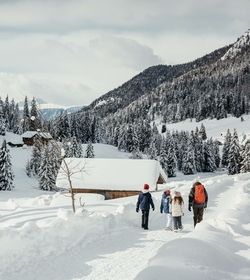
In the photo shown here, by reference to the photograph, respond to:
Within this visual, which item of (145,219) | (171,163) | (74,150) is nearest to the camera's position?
(145,219)

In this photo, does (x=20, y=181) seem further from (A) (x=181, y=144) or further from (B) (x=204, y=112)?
(B) (x=204, y=112)

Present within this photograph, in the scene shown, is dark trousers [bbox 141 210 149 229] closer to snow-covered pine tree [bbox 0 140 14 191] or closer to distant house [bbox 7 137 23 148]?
snow-covered pine tree [bbox 0 140 14 191]

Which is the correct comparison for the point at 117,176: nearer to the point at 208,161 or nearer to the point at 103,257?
the point at 103,257

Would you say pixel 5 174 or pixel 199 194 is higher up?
pixel 199 194

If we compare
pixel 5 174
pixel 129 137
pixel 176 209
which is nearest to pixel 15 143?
pixel 129 137

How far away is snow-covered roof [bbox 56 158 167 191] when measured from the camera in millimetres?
27984

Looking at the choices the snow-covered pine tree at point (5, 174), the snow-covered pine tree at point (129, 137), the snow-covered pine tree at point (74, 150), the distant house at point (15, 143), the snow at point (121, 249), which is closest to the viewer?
the snow at point (121, 249)

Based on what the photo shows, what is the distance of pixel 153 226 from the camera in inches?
466

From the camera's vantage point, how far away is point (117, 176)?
2880 cm

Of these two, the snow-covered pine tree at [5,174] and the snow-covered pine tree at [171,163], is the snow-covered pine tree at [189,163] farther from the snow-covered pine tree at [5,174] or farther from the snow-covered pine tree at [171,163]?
the snow-covered pine tree at [5,174]

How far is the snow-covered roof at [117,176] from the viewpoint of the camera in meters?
28.0

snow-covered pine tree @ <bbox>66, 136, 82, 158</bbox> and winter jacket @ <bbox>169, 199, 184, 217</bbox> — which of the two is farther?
snow-covered pine tree @ <bbox>66, 136, 82, 158</bbox>

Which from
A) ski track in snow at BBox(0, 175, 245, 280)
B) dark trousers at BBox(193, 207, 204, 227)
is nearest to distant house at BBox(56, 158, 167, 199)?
dark trousers at BBox(193, 207, 204, 227)

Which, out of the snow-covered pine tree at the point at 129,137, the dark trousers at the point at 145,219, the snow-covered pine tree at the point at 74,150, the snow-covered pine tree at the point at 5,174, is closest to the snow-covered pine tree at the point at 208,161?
the snow-covered pine tree at the point at 129,137
